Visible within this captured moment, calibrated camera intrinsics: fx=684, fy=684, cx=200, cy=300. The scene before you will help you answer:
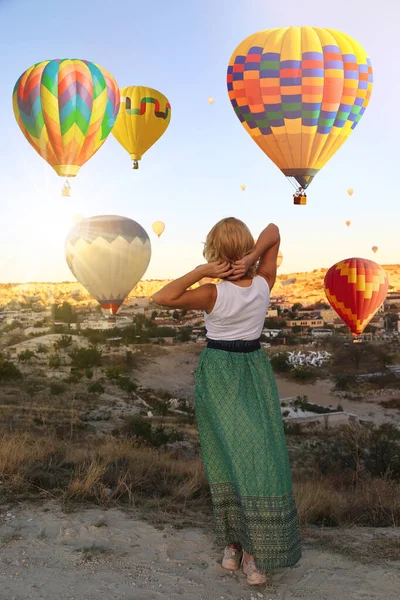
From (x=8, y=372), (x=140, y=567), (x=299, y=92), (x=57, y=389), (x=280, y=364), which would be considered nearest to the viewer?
(x=140, y=567)

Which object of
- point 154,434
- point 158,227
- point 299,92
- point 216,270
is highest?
point 299,92

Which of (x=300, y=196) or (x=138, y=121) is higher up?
(x=138, y=121)

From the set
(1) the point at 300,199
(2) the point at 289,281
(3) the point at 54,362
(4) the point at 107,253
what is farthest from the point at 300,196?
(2) the point at 289,281

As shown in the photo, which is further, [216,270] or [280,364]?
[280,364]

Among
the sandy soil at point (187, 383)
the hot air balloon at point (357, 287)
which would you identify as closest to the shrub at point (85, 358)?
the sandy soil at point (187, 383)

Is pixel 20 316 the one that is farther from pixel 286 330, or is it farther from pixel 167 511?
pixel 167 511

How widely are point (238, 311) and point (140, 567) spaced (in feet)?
3.83

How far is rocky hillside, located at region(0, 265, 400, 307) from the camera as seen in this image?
50.6 metres

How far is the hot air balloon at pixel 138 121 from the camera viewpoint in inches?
726

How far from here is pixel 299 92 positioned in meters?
13.2

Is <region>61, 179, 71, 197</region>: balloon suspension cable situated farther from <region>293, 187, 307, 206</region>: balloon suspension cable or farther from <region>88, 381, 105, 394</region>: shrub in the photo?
<region>88, 381, 105, 394</region>: shrub

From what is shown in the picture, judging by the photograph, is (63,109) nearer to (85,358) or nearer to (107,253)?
(107,253)

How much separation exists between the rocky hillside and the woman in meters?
38.7

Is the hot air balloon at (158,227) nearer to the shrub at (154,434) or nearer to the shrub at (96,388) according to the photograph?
the shrub at (96,388)
